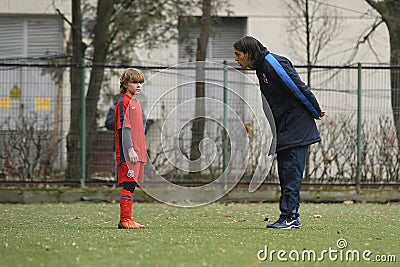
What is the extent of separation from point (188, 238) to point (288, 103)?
6.40ft

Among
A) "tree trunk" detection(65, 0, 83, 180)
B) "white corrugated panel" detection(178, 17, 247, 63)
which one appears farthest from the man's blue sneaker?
"white corrugated panel" detection(178, 17, 247, 63)

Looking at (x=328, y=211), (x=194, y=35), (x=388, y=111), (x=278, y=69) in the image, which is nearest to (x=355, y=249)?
(x=278, y=69)

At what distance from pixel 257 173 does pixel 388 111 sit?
252 cm

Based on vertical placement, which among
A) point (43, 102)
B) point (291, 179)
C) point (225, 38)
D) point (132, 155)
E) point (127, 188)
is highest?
point (225, 38)

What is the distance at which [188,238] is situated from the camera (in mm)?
7836

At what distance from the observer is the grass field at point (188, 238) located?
20.8 feet

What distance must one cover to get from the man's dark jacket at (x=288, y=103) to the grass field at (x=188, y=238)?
37.0 inches

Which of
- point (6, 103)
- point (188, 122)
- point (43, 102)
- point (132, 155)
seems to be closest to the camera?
point (132, 155)

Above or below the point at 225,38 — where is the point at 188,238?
below

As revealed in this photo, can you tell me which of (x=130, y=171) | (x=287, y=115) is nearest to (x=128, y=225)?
(x=130, y=171)

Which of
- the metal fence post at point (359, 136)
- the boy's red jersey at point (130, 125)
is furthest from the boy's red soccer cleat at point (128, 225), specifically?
the metal fence post at point (359, 136)

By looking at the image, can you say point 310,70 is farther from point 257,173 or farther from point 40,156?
point 40,156

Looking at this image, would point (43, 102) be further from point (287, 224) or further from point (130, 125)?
point (287, 224)

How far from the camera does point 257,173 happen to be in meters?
16.0
